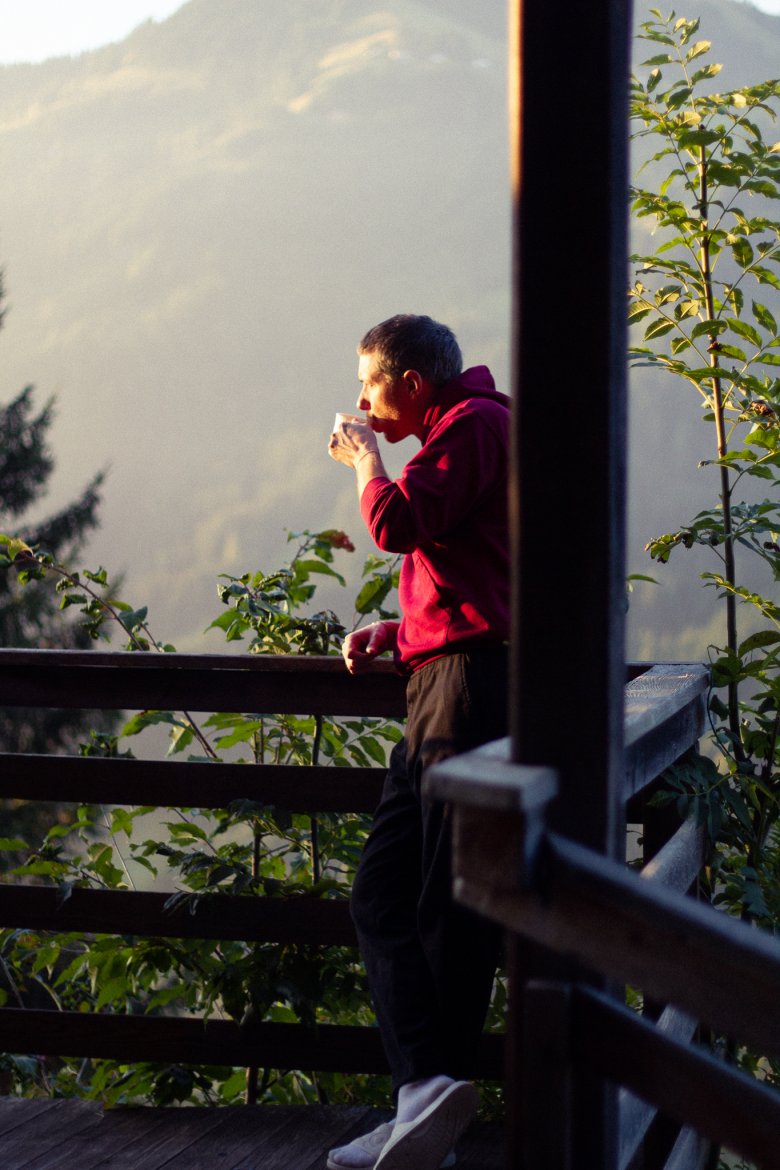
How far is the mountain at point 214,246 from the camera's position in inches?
878

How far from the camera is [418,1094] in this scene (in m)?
1.76

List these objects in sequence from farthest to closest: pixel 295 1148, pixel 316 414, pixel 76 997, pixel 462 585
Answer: pixel 316 414 → pixel 76 997 → pixel 295 1148 → pixel 462 585

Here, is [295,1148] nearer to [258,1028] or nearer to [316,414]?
[258,1028]

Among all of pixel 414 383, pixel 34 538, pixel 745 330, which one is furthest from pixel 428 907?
pixel 34 538

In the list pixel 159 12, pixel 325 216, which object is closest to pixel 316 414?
pixel 325 216

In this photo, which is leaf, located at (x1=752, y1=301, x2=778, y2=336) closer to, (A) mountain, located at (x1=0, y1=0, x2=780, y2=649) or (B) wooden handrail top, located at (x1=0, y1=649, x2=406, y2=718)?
(B) wooden handrail top, located at (x1=0, y1=649, x2=406, y2=718)

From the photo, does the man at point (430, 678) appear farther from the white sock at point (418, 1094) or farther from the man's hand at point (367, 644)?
the man's hand at point (367, 644)

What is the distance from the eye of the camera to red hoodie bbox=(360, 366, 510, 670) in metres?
1.70

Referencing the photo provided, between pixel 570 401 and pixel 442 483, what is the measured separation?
0.70m

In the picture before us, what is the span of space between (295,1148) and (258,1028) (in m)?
0.26

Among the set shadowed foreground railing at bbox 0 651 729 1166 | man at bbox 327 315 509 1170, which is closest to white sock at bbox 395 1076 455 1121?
man at bbox 327 315 509 1170

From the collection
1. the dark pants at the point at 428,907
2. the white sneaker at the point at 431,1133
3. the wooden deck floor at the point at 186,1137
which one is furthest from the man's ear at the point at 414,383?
the wooden deck floor at the point at 186,1137

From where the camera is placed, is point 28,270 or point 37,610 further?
point 28,270

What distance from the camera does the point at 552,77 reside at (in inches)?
39.0
